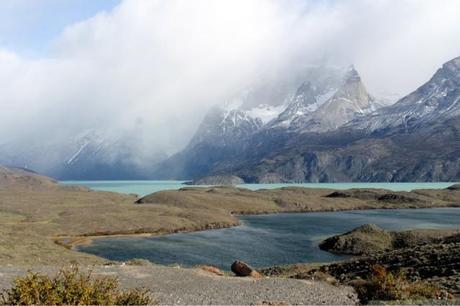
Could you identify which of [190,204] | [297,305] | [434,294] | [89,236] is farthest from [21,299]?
[190,204]

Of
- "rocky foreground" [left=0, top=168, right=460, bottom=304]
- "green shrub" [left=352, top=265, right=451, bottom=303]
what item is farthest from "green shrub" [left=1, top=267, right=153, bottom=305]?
"green shrub" [left=352, top=265, right=451, bottom=303]

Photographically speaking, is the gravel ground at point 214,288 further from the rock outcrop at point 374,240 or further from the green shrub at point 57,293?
Result: the rock outcrop at point 374,240

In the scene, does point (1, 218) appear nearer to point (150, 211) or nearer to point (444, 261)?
point (150, 211)

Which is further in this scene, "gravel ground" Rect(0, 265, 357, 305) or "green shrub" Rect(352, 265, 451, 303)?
"gravel ground" Rect(0, 265, 357, 305)

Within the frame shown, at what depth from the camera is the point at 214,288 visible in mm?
31828

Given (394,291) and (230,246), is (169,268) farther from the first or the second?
(230,246)

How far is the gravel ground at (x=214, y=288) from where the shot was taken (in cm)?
2788

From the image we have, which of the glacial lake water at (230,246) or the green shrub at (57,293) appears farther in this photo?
the glacial lake water at (230,246)

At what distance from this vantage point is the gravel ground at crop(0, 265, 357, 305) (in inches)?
1097

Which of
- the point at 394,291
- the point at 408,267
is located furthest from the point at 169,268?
the point at 408,267

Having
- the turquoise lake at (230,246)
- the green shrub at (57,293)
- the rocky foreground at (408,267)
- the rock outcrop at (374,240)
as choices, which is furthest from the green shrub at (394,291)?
the rock outcrop at (374,240)

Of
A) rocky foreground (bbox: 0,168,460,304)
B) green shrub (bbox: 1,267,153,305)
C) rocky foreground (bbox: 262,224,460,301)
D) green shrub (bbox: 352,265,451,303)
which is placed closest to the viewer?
green shrub (bbox: 1,267,153,305)

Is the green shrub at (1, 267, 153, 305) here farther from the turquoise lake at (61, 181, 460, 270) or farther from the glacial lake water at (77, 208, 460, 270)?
the glacial lake water at (77, 208, 460, 270)

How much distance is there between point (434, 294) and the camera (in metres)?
28.1
